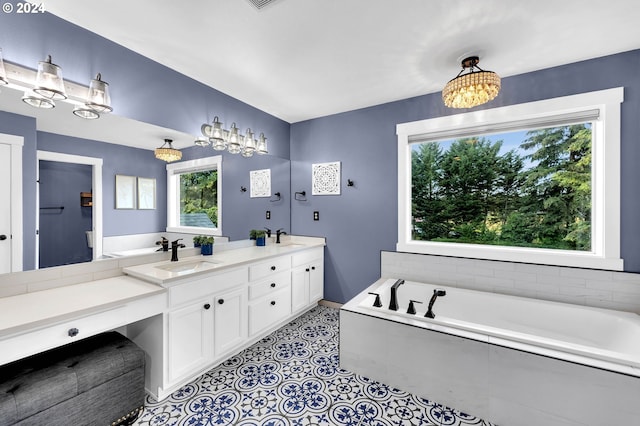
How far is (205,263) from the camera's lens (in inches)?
→ 91.6

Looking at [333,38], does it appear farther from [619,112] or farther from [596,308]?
[596,308]

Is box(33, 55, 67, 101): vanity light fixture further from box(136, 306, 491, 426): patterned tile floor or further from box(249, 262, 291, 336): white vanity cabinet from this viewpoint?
box(136, 306, 491, 426): patterned tile floor

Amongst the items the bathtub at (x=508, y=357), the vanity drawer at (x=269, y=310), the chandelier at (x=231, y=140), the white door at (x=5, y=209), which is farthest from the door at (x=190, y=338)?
the chandelier at (x=231, y=140)

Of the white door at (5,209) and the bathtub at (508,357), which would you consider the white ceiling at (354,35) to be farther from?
the bathtub at (508,357)

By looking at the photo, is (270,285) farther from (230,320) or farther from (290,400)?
(290,400)

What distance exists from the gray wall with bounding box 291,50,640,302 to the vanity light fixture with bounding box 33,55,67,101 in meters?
2.43

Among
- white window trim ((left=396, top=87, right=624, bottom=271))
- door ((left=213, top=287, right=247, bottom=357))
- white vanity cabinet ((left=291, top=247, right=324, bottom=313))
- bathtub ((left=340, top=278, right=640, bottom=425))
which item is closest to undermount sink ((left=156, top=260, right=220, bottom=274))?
door ((left=213, top=287, right=247, bottom=357))

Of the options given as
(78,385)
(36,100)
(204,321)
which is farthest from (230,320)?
(36,100)

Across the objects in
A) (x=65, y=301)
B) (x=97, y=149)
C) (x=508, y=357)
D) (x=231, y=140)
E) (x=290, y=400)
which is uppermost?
(x=231, y=140)

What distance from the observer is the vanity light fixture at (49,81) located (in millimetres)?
1464

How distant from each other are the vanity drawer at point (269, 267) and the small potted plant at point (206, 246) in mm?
462

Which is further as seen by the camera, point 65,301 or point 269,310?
point 269,310

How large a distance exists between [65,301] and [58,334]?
0.22m

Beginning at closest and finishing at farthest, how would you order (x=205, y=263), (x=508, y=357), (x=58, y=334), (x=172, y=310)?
1. (x=58, y=334)
2. (x=508, y=357)
3. (x=172, y=310)
4. (x=205, y=263)
